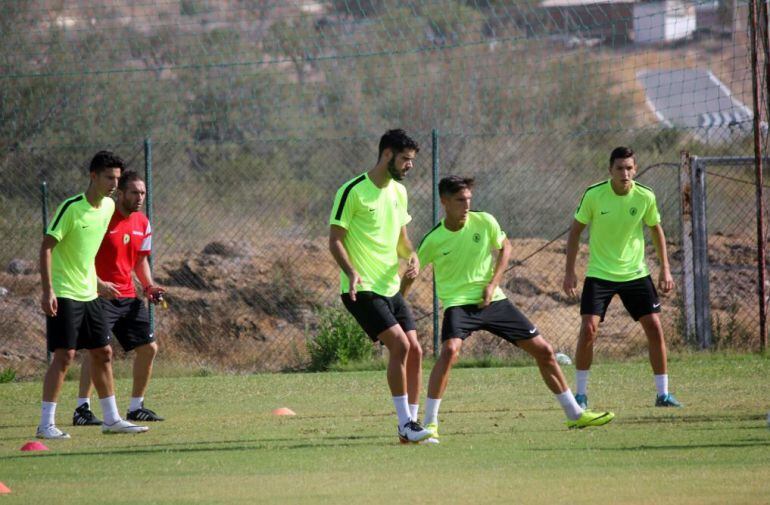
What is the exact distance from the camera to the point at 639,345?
51.9 feet

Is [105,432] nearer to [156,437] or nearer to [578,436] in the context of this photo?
[156,437]

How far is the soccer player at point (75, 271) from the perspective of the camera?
9.52 meters

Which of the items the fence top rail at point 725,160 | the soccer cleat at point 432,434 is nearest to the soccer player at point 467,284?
the soccer cleat at point 432,434

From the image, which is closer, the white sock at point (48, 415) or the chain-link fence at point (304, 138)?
the white sock at point (48, 415)

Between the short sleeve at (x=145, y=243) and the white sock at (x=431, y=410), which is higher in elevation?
the short sleeve at (x=145, y=243)

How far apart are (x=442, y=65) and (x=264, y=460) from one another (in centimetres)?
3339

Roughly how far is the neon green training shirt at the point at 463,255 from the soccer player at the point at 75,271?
2503 millimetres

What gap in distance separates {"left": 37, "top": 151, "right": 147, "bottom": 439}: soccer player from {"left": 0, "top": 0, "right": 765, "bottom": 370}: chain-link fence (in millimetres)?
4960

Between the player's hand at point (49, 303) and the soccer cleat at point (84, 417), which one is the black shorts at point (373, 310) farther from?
the soccer cleat at point (84, 417)

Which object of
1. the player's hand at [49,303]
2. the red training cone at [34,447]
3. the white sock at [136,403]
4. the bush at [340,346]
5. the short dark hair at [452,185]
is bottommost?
the red training cone at [34,447]

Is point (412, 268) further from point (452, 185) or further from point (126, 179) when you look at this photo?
point (126, 179)

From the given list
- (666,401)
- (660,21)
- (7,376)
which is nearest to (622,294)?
(666,401)

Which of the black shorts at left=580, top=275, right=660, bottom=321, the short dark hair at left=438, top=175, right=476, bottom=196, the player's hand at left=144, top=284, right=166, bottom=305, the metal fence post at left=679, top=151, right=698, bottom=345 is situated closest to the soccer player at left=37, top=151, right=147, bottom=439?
the player's hand at left=144, top=284, right=166, bottom=305

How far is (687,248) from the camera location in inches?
594
